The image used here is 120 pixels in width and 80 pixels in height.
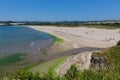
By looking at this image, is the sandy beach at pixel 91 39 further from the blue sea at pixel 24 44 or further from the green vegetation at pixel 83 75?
the green vegetation at pixel 83 75

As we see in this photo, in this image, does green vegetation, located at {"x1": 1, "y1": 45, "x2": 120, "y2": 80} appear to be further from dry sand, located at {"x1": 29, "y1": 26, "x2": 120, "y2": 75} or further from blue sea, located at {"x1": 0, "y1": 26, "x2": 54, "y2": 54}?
blue sea, located at {"x1": 0, "y1": 26, "x2": 54, "y2": 54}

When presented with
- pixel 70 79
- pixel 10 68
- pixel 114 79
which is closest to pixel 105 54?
pixel 70 79

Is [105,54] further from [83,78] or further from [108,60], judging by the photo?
[83,78]

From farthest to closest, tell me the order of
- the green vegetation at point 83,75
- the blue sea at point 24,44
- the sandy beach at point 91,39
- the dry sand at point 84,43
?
the sandy beach at point 91,39
the blue sea at point 24,44
the dry sand at point 84,43
the green vegetation at point 83,75

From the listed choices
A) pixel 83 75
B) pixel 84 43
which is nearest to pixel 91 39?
pixel 84 43

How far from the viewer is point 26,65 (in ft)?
134

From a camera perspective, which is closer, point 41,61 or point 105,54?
point 105,54

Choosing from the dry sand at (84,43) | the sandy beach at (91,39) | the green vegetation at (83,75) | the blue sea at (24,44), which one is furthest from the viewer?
the sandy beach at (91,39)

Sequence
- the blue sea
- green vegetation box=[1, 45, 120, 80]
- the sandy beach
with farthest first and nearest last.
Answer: the sandy beach → the blue sea → green vegetation box=[1, 45, 120, 80]

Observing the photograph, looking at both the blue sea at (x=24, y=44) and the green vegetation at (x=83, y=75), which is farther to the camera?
the blue sea at (x=24, y=44)

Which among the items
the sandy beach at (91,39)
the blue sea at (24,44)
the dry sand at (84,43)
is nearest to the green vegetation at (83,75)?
the dry sand at (84,43)

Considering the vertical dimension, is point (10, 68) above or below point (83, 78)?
below

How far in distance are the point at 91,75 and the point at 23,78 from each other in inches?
144

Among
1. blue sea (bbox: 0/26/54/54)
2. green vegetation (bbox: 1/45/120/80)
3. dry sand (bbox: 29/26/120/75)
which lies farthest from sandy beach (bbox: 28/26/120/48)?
green vegetation (bbox: 1/45/120/80)
